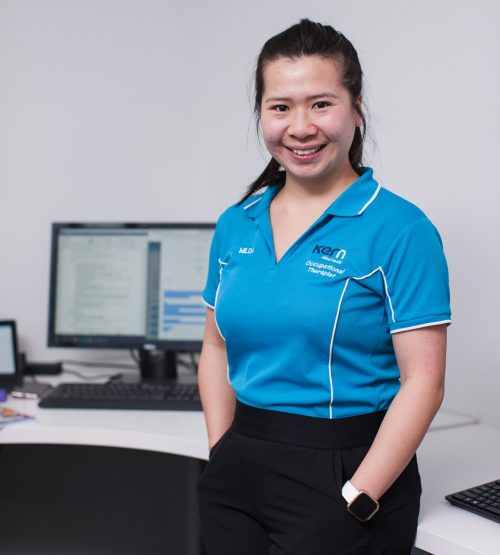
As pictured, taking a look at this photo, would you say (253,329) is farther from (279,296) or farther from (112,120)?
(112,120)

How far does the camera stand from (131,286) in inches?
82.0

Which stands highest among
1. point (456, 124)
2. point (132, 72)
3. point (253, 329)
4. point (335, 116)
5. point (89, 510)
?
point (132, 72)

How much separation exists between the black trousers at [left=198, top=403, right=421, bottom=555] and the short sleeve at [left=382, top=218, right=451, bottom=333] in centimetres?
17

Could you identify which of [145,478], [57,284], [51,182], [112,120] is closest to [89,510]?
[145,478]

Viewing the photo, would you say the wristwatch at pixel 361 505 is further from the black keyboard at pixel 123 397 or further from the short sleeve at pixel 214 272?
the black keyboard at pixel 123 397

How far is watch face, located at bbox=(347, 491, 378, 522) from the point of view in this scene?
1.02 meters

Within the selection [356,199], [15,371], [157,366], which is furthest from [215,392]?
[15,371]

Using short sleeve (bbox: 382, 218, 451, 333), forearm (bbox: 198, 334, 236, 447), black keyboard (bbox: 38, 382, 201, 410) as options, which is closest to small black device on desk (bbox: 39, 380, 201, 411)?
black keyboard (bbox: 38, 382, 201, 410)

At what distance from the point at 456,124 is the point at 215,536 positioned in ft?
3.44

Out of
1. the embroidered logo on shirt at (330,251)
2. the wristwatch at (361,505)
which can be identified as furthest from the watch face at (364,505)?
the embroidered logo on shirt at (330,251)

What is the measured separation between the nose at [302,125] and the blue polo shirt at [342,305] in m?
0.11

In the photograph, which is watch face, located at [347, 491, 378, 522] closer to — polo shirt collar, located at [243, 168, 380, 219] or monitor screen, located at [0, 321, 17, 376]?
polo shirt collar, located at [243, 168, 380, 219]

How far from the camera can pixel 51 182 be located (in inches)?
89.7

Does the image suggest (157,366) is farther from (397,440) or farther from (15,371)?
(397,440)
